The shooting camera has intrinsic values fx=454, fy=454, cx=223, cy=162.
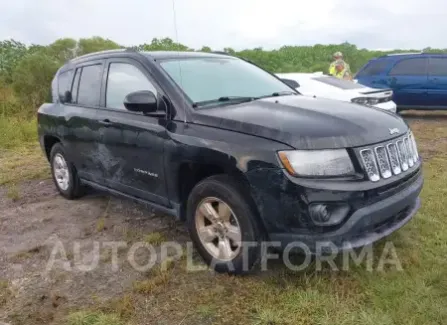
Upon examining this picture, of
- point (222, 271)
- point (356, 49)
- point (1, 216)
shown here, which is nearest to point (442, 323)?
point (222, 271)

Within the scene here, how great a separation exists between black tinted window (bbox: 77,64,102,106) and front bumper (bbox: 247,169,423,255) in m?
2.36

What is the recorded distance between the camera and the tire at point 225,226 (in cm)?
315

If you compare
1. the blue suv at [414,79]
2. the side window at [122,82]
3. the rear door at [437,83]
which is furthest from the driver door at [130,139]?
the rear door at [437,83]

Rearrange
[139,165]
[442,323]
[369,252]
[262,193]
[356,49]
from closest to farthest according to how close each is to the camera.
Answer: [442,323], [262,193], [369,252], [139,165], [356,49]

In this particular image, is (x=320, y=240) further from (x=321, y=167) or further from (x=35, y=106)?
(x=35, y=106)

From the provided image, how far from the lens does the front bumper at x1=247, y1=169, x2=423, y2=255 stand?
9.50ft

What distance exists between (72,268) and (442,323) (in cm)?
275

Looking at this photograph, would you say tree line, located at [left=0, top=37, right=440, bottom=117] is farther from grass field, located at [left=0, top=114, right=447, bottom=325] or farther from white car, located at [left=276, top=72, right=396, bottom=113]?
grass field, located at [left=0, top=114, right=447, bottom=325]

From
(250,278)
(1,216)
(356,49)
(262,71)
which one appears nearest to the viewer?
(250,278)

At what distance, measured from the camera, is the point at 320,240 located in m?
2.96

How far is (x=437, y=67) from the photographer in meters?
10.7

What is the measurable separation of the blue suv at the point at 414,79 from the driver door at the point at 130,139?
8159 mm

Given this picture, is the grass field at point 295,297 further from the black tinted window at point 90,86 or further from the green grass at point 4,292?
the black tinted window at point 90,86

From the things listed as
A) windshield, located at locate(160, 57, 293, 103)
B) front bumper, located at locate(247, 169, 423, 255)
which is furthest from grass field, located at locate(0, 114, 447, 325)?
windshield, located at locate(160, 57, 293, 103)
